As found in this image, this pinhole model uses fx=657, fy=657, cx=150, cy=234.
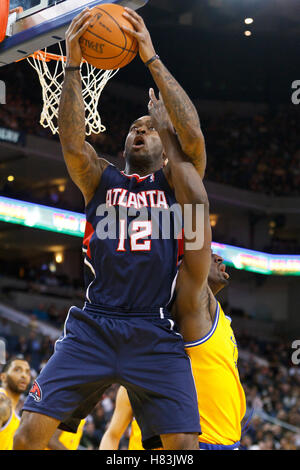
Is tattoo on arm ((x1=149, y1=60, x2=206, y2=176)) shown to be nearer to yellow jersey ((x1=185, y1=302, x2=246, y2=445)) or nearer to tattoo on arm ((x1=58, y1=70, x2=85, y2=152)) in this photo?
tattoo on arm ((x1=58, y1=70, x2=85, y2=152))

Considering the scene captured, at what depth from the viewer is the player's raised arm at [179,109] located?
294 centimetres

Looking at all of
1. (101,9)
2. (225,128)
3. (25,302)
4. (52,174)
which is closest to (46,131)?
(52,174)

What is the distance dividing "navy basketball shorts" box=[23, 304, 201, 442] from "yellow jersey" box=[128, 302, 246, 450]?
0.56 m

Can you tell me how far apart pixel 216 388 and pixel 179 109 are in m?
1.46

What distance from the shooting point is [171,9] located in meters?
16.5

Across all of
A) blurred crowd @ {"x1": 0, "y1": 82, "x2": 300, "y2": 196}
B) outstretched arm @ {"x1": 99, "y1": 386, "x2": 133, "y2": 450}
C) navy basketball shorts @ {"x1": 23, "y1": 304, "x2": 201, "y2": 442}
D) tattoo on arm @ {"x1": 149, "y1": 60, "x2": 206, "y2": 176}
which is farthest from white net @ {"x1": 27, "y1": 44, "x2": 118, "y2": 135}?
blurred crowd @ {"x1": 0, "y1": 82, "x2": 300, "y2": 196}

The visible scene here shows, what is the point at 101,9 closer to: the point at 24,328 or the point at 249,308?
the point at 24,328

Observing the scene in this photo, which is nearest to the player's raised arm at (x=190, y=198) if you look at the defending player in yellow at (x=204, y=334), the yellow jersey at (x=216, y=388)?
the defending player in yellow at (x=204, y=334)

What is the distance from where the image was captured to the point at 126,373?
276cm

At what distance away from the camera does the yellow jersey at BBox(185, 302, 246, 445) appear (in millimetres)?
3389

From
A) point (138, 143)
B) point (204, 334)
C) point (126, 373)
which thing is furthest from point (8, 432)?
point (138, 143)

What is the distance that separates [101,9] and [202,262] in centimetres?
127

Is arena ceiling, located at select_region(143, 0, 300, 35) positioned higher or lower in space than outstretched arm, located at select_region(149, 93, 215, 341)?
higher

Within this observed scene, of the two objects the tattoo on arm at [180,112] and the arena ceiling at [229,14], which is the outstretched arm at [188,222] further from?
the arena ceiling at [229,14]
